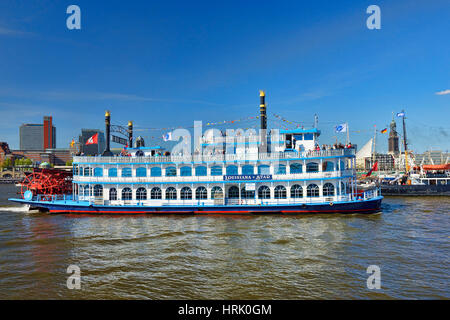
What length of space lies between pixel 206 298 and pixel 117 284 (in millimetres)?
4265

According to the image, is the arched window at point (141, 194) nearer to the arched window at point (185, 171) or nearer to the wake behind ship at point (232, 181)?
the wake behind ship at point (232, 181)

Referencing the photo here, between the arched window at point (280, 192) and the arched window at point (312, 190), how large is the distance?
2.33 meters

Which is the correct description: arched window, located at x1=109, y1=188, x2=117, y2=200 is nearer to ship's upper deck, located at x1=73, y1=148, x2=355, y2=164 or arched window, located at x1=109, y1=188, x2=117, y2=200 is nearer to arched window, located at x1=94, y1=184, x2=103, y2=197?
arched window, located at x1=94, y1=184, x2=103, y2=197

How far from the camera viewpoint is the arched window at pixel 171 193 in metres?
28.8

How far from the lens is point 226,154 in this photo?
2827cm

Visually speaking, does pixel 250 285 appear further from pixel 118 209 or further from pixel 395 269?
pixel 118 209

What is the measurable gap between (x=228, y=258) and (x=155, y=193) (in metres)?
16.2

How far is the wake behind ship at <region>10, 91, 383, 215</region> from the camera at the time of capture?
87.6 feet

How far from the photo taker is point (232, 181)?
90.2 feet

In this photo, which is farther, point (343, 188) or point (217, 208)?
point (343, 188)

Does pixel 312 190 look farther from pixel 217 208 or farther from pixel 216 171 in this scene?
pixel 216 171

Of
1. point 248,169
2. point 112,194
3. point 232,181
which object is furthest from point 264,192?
point 112,194
